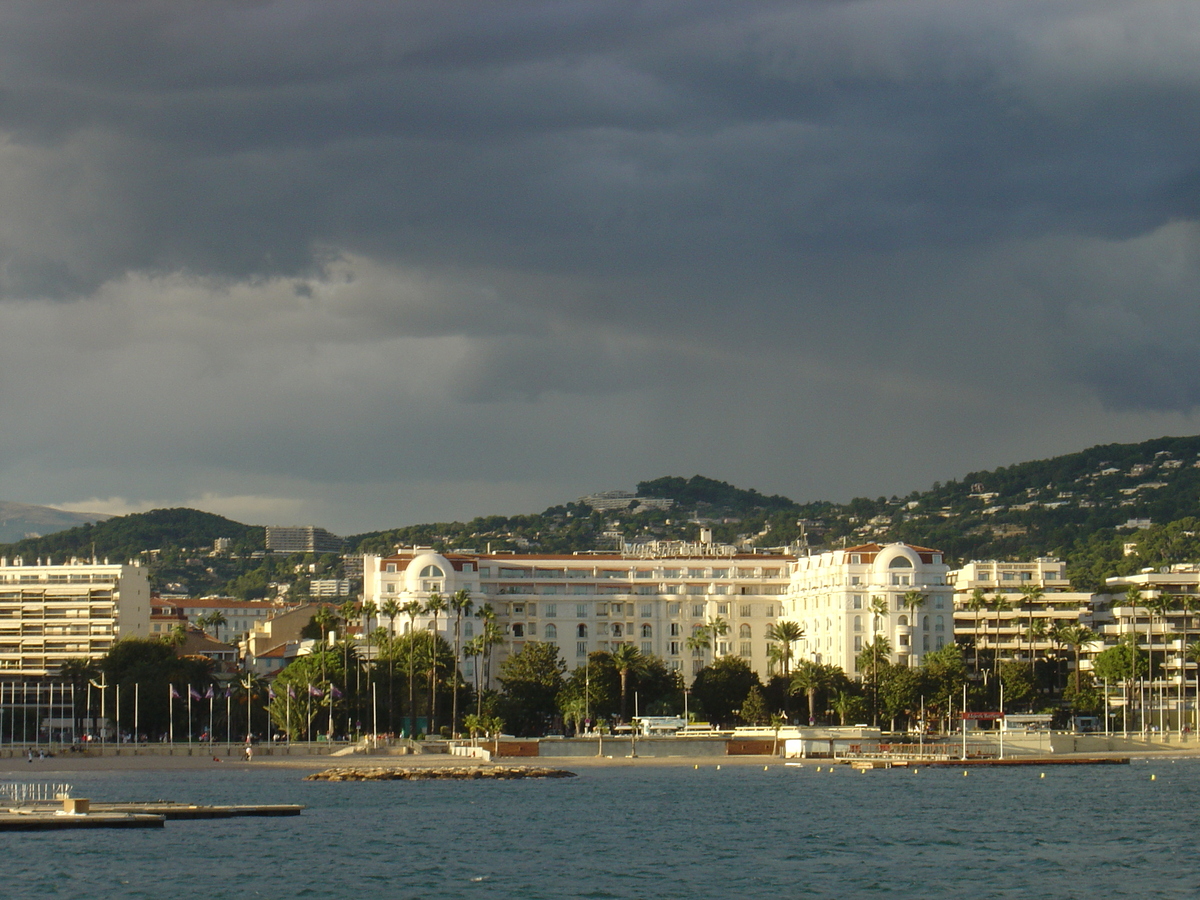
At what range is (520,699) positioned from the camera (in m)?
199

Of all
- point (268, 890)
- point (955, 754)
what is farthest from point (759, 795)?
point (268, 890)

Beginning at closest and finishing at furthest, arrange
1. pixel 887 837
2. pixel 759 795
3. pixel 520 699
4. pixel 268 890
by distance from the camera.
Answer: pixel 268 890 < pixel 887 837 < pixel 759 795 < pixel 520 699

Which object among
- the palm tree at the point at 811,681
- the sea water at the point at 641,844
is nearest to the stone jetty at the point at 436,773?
the sea water at the point at 641,844

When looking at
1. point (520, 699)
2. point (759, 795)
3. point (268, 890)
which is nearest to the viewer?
point (268, 890)

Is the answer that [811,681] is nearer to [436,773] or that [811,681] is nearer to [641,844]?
[436,773]

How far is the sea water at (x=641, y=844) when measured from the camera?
263 ft

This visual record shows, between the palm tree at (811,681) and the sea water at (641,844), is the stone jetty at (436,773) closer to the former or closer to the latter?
the sea water at (641,844)

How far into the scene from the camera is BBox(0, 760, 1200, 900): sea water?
80.1 metres

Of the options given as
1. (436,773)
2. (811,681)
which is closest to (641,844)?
→ (436,773)

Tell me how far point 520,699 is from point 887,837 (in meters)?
101

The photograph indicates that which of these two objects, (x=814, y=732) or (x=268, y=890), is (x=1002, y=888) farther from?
(x=814, y=732)

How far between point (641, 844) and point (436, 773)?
185 ft

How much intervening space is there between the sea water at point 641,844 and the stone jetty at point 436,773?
5.00 m

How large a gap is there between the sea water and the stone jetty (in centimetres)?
500
